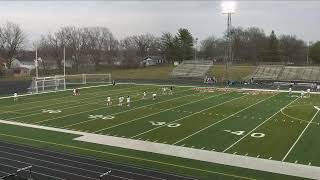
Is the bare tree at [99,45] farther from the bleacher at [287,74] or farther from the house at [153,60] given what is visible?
the bleacher at [287,74]

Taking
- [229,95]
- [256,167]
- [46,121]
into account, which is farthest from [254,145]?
[229,95]

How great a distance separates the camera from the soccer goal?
53.5 metres

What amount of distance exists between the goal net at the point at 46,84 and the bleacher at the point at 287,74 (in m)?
26.1

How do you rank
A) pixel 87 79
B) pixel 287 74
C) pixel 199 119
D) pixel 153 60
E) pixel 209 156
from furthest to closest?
1. pixel 153 60
2. pixel 287 74
3. pixel 87 79
4. pixel 199 119
5. pixel 209 156

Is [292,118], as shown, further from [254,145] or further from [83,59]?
[83,59]

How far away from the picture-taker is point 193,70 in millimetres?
65562

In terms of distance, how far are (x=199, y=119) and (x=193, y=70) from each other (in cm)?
3940

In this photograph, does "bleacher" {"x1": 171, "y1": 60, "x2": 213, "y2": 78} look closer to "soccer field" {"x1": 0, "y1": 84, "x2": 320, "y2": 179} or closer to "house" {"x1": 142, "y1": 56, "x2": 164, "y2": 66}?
"soccer field" {"x1": 0, "y1": 84, "x2": 320, "y2": 179}

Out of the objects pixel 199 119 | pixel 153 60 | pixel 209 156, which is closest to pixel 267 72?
pixel 199 119

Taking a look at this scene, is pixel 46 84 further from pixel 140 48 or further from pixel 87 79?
pixel 140 48

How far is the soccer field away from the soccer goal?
44.2ft

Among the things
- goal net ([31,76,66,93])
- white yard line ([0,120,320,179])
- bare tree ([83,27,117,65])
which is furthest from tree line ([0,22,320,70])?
white yard line ([0,120,320,179])

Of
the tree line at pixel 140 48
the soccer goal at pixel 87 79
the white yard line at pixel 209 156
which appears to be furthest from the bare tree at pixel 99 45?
the white yard line at pixel 209 156

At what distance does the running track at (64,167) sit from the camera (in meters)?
15.3
